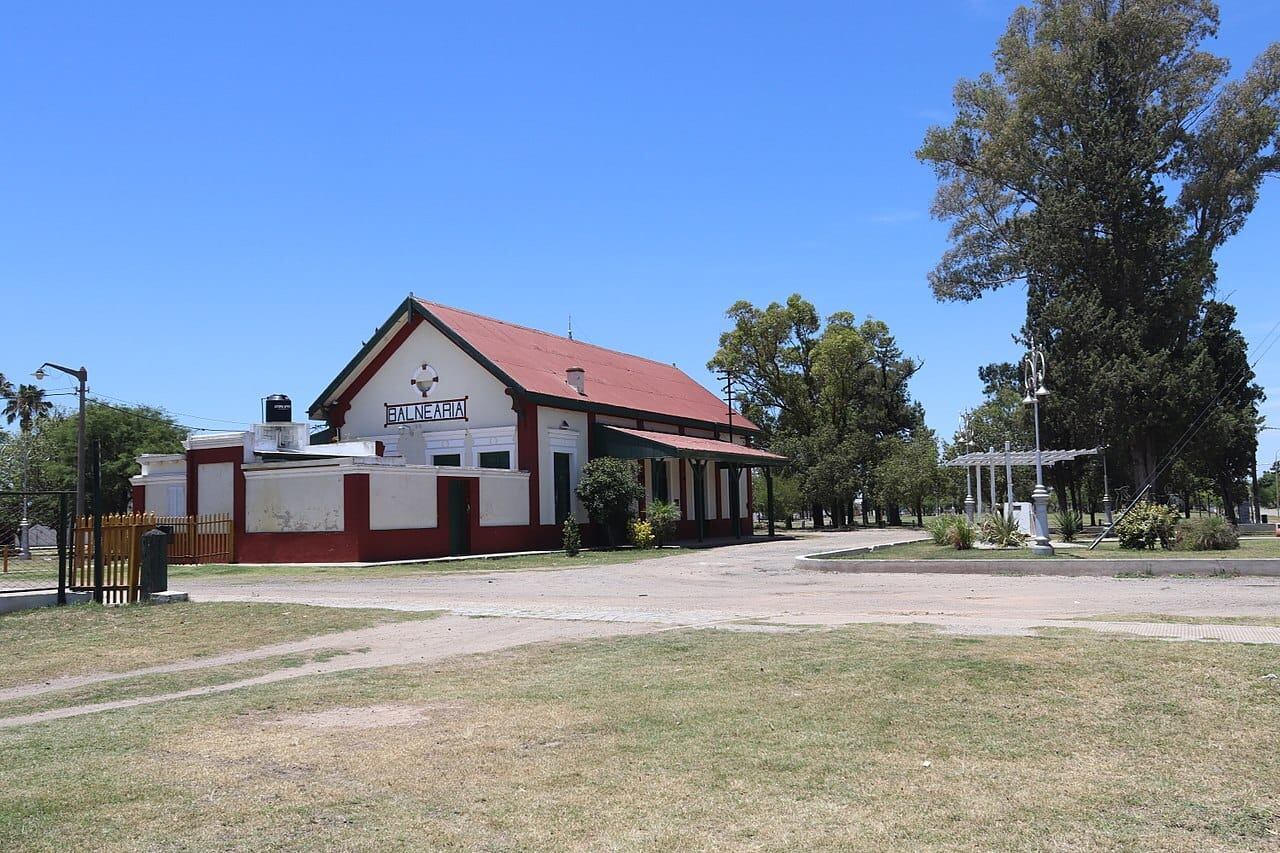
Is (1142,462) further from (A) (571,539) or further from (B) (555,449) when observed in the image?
(A) (571,539)

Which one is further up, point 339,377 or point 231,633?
point 339,377

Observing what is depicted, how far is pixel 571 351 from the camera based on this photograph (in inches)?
1793

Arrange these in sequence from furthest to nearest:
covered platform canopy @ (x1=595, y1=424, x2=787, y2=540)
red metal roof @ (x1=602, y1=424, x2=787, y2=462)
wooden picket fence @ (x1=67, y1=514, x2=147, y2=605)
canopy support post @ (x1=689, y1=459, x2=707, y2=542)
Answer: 1. canopy support post @ (x1=689, y1=459, x2=707, y2=542)
2. red metal roof @ (x1=602, y1=424, x2=787, y2=462)
3. covered platform canopy @ (x1=595, y1=424, x2=787, y2=540)
4. wooden picket fence @ (x1=67, y1=514, x2=147, y2=605)

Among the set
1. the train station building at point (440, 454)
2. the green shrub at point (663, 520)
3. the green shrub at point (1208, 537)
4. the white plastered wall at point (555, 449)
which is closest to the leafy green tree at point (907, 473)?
the train station building at point (440, 454)

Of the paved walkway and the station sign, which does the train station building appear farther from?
the paved walkway

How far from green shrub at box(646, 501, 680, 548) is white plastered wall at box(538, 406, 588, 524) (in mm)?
2741

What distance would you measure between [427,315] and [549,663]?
95.3 ft

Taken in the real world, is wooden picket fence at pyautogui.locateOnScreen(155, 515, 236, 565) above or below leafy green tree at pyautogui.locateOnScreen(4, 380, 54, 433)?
below

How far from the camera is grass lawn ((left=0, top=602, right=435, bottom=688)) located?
36.6ft

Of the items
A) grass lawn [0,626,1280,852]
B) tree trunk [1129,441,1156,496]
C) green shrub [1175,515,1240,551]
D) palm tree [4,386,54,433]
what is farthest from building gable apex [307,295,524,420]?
palm tree [4,386,54,433]

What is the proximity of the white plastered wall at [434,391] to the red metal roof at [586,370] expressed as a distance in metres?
0.90

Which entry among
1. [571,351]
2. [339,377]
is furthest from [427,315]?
[571,351]

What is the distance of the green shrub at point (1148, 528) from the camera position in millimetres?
24484

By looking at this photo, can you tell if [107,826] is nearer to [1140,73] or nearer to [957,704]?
[957,704]
